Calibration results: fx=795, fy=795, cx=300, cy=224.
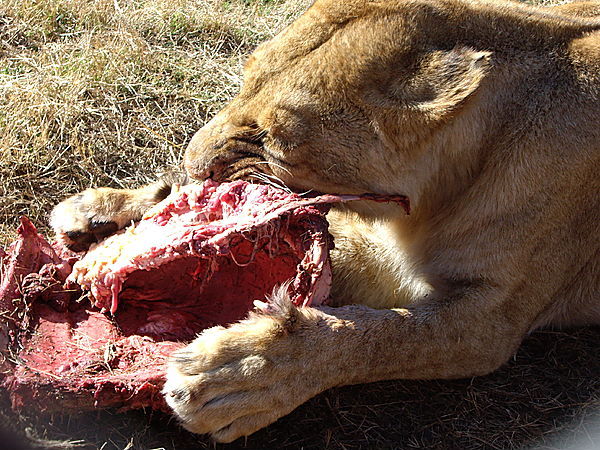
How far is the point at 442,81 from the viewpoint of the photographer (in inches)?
107

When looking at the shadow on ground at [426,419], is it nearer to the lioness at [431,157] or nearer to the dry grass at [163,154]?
the dry grass at [163,154]

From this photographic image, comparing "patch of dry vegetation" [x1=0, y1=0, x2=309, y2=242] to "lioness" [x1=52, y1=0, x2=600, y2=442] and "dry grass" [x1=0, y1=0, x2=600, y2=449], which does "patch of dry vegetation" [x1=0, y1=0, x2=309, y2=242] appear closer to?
"dry grass" [x1=0, y1=0, x2=600, y2=449]

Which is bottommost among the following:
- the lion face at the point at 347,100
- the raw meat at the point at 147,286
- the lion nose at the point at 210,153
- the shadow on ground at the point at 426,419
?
the shadow on ground at the point at 426,419

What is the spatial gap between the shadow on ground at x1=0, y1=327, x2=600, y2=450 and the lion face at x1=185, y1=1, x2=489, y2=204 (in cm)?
83

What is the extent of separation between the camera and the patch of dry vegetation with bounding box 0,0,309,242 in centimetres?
426

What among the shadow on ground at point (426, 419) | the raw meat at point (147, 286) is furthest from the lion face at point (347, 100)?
the shadow on ground at point (426, 419)

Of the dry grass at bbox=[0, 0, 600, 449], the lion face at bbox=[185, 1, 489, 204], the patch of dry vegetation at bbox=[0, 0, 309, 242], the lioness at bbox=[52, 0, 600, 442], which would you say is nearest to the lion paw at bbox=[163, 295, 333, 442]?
the lioness at bbox=[52, 0, 600, 442]

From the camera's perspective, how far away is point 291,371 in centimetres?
261

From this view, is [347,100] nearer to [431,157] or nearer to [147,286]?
[431,157]

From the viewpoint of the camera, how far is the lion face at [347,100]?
276 centimetres

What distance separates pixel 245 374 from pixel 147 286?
692 millimetres

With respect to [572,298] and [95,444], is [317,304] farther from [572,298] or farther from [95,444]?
[572,298]

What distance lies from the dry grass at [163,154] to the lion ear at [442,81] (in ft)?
3.74

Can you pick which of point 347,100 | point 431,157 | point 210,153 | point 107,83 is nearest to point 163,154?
point 107,83
